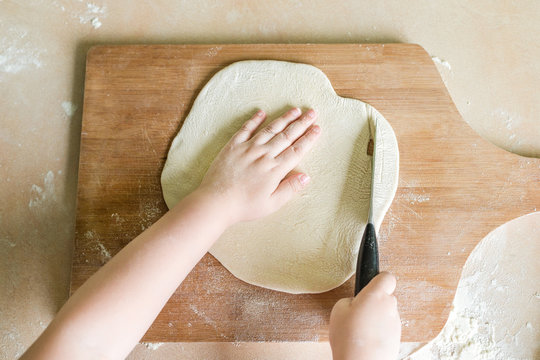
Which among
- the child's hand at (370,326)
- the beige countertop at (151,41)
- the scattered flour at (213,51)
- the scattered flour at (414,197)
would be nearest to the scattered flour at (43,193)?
the beige countertop at (151,41)

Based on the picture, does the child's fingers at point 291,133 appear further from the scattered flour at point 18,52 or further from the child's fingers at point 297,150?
the scattered flour at point 18,52

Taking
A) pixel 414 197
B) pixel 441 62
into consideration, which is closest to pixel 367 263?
pixel 414 197

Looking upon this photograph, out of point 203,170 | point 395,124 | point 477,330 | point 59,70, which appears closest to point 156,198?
point 203,170

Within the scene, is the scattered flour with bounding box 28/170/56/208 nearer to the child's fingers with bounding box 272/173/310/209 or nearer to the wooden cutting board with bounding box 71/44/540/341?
the wooden cutting board with bounding box 71/44/540/341

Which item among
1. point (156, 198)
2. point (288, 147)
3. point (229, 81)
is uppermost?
point (229, 81)

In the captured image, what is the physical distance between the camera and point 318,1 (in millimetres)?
1130

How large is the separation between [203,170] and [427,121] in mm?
556

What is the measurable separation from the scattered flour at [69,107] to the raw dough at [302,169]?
310 millimetres

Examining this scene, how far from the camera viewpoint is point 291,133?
3.14 ft

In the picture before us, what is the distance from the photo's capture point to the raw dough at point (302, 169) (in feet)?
3.12

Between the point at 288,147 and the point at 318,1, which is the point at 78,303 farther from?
the point at 318,1

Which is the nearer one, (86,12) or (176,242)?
(176,242)

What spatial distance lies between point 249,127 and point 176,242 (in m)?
0.32

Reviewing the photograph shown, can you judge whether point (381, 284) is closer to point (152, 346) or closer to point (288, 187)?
point (288, 187)
